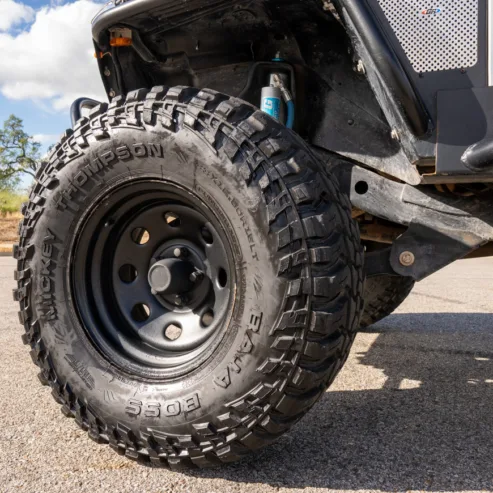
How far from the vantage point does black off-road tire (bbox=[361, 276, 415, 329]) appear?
3.91 m

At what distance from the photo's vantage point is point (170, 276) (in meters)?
2.17

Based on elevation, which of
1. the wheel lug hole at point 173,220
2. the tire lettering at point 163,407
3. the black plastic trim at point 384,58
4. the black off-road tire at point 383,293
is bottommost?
the black off-road tire at point 383,293

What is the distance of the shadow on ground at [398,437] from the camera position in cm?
190

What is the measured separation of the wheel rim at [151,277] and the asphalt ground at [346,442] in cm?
38

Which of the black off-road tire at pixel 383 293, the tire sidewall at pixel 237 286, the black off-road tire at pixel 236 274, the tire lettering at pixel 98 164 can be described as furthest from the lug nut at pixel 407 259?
the black off-road tire at pixel 383 293

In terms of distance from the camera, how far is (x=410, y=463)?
2.00m

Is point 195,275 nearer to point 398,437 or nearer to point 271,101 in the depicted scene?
point 271,101

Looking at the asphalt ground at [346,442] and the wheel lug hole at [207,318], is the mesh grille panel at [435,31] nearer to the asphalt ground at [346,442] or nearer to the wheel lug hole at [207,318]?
the wheel lug hole at [207,318]

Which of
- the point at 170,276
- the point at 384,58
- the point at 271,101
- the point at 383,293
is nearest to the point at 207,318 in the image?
the point at 170,276

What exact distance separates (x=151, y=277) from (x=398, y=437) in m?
1.13

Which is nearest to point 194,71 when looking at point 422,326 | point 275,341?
point 275,341

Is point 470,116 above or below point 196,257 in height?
above

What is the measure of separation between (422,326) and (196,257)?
9.67 ft

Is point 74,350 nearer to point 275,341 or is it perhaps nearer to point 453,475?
point 275,341
